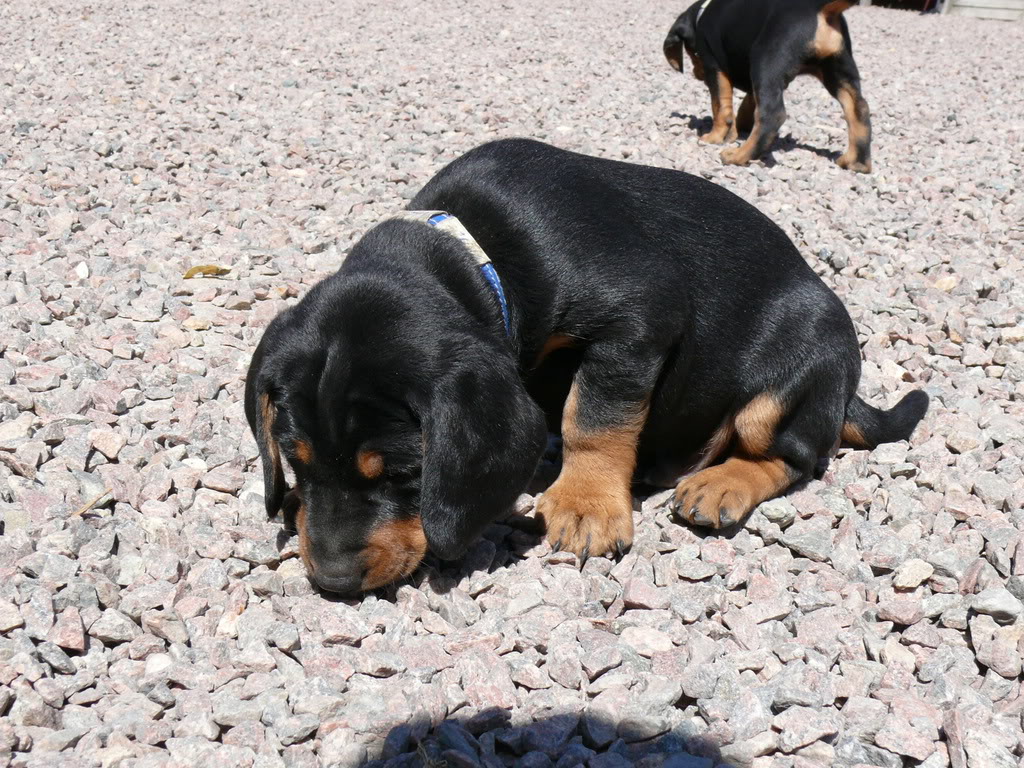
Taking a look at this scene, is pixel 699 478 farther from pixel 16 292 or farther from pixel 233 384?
pixel 16 292

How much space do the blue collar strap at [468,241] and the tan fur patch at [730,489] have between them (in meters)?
0.99

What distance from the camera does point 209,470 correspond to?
3719 millimetres

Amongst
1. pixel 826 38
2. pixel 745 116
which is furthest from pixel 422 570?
pixel 745 116

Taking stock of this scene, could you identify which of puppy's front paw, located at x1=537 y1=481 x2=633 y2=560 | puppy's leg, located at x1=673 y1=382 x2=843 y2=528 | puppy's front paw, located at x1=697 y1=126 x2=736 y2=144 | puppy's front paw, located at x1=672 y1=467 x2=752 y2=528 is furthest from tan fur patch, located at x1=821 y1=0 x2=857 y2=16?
puppy's front paw, located at x1=537 y1=481 x2=633 y2=560

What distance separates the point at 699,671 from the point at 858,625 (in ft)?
1.94

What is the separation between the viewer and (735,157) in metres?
8.16

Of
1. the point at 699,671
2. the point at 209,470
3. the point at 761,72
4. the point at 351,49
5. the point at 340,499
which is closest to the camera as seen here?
the point at 699,671

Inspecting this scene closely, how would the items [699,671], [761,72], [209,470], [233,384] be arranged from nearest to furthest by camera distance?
[699,671] < [209,470] < [233,384] < [761,72]

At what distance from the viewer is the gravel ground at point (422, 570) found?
253 centimetres

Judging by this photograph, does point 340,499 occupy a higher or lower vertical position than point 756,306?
lower

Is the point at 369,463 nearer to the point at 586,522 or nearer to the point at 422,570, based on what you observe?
the point at 422,570

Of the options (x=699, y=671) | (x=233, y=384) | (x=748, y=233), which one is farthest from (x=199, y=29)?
(x=699, y=671)

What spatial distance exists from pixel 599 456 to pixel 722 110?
6.37m

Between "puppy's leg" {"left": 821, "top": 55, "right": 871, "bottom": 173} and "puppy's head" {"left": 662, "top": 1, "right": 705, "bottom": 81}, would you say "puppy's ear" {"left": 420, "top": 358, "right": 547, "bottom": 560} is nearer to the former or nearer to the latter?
"puppy's leg" {"left": 821, "top": 55, "right": 871, "bottom": 173}
